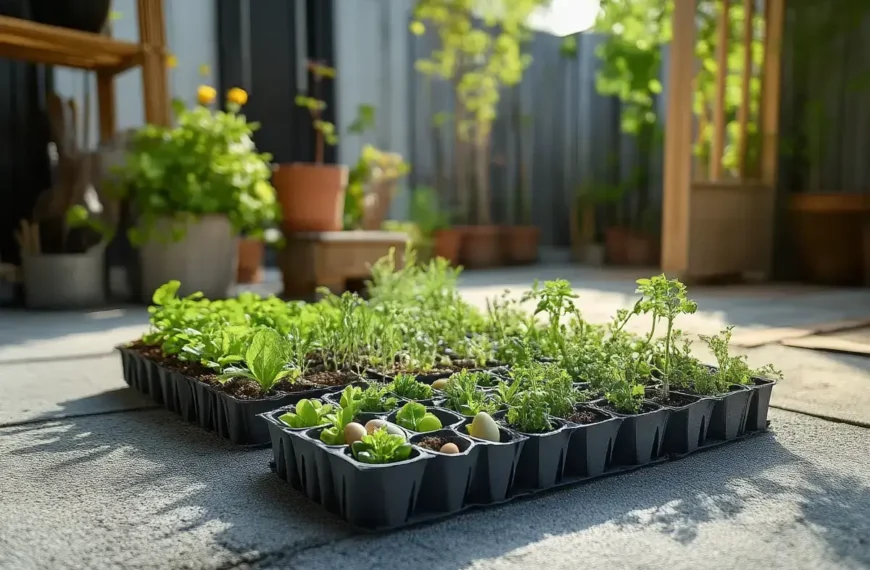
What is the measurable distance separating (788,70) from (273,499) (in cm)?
465

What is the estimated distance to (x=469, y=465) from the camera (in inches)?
42.3

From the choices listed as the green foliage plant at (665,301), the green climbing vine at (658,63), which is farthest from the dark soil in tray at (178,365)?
the green climbing vine at (658,63)

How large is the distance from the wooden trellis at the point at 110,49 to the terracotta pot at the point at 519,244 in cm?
335

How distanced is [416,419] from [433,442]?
3.4 inches

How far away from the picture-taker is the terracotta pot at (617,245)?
6289 mm

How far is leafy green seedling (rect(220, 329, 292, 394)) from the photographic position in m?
1.40

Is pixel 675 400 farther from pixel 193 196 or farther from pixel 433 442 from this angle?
pixel 193 196

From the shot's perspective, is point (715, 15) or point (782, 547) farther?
point (715, 15)

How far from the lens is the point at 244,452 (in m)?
1.36

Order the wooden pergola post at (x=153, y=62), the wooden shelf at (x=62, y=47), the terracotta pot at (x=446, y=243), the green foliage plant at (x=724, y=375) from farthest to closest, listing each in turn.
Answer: the terracotta pot at (x=446, y=243)
the wooden pergola post at (x=153, y=62)
the wooden shelf at (x=62, y=47)
the green foliage plant at (x=724, y=375)

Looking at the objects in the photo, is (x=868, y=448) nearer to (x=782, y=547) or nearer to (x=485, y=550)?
(x=782, y=547)

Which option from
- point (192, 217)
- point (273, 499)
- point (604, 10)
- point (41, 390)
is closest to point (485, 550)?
point (273, 499)

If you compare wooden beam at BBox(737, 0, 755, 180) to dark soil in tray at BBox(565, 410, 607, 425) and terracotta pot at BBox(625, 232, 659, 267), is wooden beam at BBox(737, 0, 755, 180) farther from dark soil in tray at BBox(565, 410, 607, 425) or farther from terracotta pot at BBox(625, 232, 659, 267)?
dark soil in tray at BBox(565, 410, 607, 425)

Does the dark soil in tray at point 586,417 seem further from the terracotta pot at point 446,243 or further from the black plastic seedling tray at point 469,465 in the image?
the terracotta pot at point 446,243
